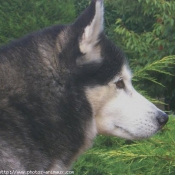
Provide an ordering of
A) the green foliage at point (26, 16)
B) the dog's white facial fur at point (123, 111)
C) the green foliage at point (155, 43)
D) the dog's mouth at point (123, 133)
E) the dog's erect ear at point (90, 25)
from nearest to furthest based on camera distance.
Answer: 1. the dog's erect ear at point (90, 25)
2. the dog's white facial fur at point (123, 111)
3. the dog's mouth at point (123, 133)
4. the green foliage at point (26, 16)
5. the green foliage at point (155, 43)

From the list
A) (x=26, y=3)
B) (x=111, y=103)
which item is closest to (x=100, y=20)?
(x=111, y=103)

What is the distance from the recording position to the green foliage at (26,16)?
6.56 metres

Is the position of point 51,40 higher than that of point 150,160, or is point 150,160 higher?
point 51,40

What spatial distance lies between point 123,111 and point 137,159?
0.88m

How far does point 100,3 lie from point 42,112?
688mm

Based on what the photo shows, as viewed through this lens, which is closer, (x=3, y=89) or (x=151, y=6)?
(x=3, y=89)

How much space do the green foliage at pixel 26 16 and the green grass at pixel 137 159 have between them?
8.99 feet

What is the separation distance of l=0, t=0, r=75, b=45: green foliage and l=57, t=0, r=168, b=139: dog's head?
371 cm

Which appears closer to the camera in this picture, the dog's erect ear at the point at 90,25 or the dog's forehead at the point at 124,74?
the dog's erect ear at the point at 90,25

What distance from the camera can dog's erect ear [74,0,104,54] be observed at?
2739mm

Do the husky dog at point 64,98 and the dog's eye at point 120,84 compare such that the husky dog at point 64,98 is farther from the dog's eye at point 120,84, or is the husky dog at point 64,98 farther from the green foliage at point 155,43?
the green foliage at point 155,43

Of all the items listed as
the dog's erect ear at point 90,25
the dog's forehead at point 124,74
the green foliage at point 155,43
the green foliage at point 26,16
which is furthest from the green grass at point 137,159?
the green foliage at point 155,43

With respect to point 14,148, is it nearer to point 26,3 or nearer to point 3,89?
point 3,89

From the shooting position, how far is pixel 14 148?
2549mm
